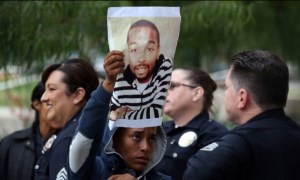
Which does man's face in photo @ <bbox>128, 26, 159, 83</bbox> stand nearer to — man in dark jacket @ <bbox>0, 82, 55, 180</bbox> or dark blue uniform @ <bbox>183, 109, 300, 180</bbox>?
dark blue uniform @ <bbox>183, 109, 300, 180</bbox>

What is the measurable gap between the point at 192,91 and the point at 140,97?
215cm

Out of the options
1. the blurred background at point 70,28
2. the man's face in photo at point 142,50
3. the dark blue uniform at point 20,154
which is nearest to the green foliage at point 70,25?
the blurred background at point 70,28

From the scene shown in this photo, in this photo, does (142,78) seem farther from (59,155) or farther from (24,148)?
(24,148)

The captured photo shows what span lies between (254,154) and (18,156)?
2.75 metres

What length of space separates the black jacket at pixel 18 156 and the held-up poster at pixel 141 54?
2.25m

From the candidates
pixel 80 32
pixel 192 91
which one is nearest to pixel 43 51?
pixel 80 32

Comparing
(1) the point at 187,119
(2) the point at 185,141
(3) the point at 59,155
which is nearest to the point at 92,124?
(3) the point at 59,155

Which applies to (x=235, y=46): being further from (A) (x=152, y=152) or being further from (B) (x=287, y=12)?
(A) (x=152, y=152)

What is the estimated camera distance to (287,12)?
1077 cm

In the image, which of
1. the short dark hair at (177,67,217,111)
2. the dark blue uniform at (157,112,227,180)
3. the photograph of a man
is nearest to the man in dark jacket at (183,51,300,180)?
the photograph of a man

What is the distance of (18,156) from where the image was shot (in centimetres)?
589

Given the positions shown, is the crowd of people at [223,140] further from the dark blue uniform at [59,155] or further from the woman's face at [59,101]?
the woman's face at [59,101]

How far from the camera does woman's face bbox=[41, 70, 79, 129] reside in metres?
4.88

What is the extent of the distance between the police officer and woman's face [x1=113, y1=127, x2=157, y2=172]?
1385mm
